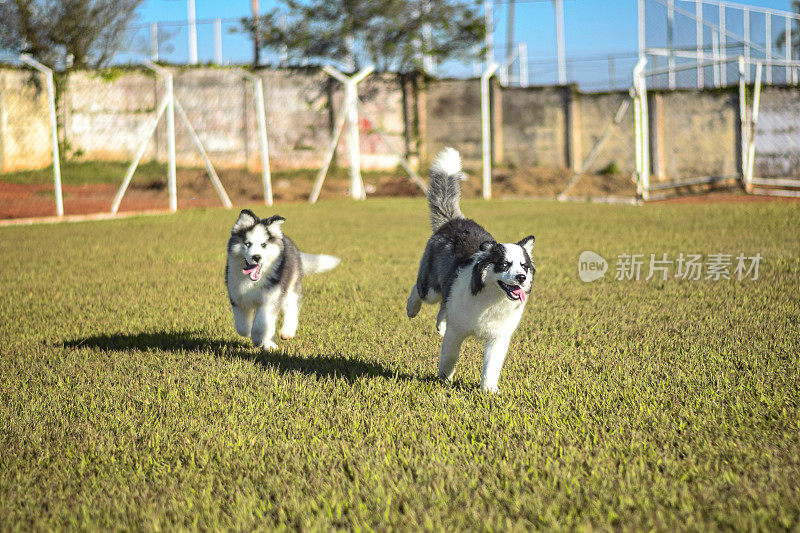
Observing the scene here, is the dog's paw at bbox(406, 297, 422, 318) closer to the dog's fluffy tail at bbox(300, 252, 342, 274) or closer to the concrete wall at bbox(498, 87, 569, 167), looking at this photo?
the dog's fluffy tail at bbox(300, 252, 342, 274)

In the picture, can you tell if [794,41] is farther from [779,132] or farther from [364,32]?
[364,32]

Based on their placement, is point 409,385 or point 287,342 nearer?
point 409,385

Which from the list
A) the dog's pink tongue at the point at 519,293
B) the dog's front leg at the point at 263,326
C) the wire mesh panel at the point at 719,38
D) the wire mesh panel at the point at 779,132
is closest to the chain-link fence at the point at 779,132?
the wire mesh panel at the point at 779,132

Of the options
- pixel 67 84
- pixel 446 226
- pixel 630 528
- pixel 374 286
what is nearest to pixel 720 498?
pixel 630 528

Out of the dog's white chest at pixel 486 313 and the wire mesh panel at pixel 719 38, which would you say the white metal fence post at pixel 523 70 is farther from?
the dog's white chest at pixel 486 313

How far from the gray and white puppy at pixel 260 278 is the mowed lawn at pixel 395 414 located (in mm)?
182

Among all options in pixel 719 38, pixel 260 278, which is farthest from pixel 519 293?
pixel 719 38

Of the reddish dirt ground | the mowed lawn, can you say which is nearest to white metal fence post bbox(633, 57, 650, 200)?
the reddish dirt ground

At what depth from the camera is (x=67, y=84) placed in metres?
21.9

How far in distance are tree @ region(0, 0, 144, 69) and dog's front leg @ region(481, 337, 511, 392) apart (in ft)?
84.0

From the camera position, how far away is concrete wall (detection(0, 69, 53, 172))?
747 inches

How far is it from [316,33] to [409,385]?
26.2m

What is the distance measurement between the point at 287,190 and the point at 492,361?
1948cm

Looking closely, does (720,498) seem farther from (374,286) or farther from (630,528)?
(374,286)
